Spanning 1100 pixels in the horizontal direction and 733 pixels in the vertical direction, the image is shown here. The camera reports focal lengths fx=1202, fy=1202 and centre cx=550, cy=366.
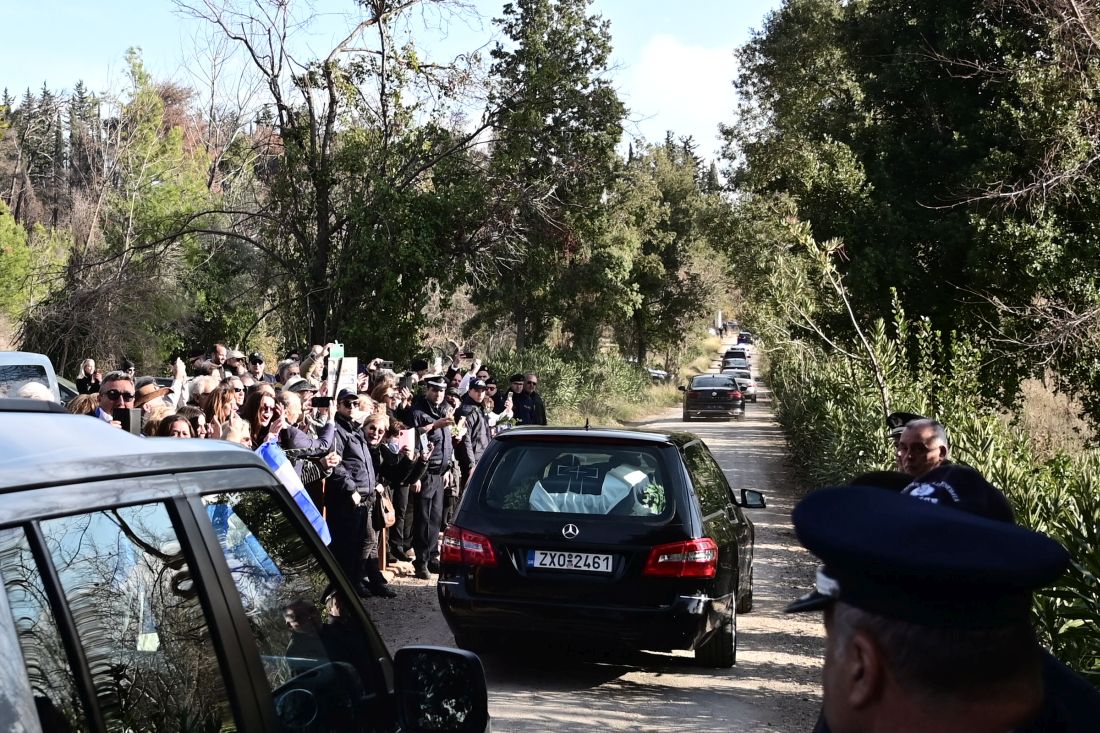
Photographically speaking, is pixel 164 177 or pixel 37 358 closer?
pixel 37 358

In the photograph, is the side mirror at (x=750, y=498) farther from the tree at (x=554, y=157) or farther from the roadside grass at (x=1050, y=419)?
the tree at (x=554, y=157)

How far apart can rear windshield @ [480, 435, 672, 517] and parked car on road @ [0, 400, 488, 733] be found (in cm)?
471

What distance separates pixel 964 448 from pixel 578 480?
4.19 metres

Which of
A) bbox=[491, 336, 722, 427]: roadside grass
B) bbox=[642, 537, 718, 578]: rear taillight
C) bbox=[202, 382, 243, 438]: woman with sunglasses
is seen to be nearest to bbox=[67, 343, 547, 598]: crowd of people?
bbox=[202, 382, 243, 438]: woman with sunglasses

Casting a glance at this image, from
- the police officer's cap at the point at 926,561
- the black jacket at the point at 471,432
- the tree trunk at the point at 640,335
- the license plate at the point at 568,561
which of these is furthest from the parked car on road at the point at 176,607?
the tree trunk at the point at 640,335

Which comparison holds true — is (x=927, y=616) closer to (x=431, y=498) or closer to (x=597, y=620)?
(x=597, y=620)

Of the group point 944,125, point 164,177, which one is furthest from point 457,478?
point 164,177

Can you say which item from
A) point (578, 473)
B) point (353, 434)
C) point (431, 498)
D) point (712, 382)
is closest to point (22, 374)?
point (431, 498)

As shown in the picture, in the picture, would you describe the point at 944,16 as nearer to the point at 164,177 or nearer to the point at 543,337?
the point at 543,337

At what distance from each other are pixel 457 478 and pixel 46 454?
1159 centimetres

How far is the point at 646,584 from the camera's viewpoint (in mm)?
7246

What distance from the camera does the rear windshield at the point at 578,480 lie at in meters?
7.54

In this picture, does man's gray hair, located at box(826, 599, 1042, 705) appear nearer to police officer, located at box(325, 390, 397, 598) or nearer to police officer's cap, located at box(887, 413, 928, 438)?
police officer's cap, located at box(887, 413, 928, 438)

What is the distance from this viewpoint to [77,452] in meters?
1.94
